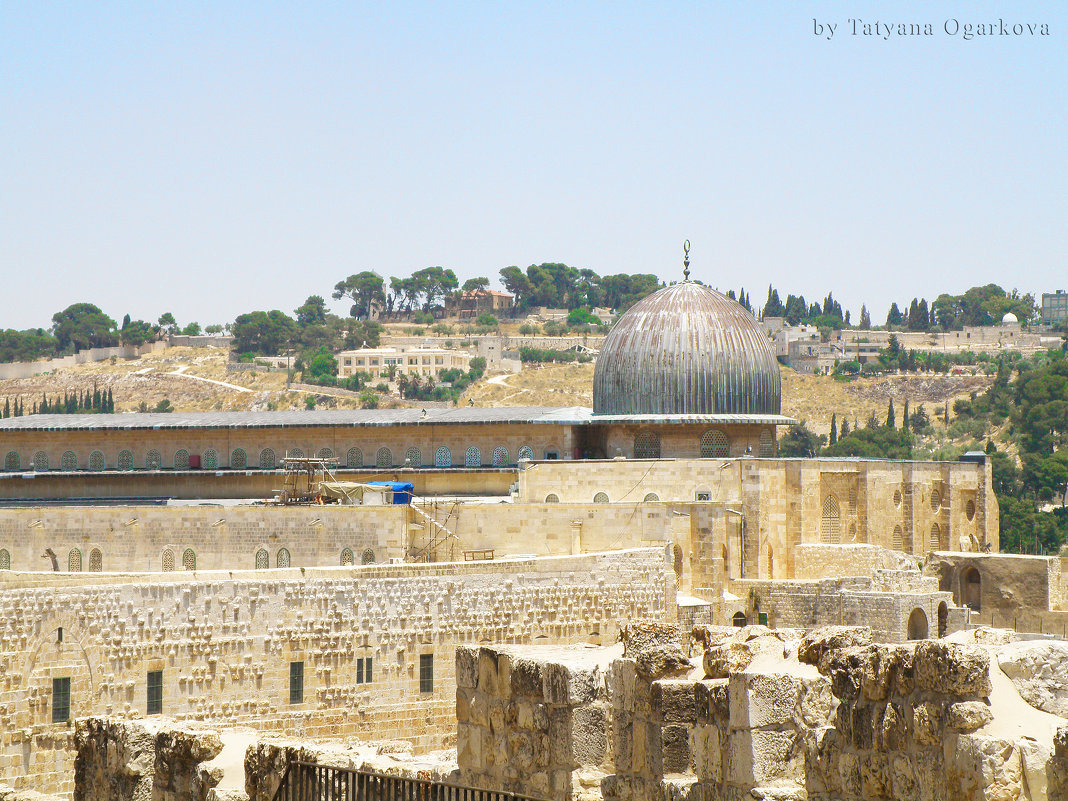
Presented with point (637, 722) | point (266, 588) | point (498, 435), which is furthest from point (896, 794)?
point (498, 435)

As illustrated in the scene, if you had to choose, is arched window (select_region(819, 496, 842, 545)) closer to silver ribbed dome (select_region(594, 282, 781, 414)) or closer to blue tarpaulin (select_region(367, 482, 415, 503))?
silver ribbed dome (select_region(594, 282, 781, 414))

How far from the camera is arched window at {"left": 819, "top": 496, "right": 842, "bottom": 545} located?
131ft

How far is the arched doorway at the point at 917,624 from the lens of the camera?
1425 inches

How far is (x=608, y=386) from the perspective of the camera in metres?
43.7

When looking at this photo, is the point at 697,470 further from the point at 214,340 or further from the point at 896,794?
the point at 214,340

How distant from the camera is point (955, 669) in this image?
1112 centimetres

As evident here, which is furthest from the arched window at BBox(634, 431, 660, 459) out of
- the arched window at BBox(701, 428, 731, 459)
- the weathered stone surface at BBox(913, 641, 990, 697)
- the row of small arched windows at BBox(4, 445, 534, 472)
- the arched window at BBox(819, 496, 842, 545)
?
the weathered stone surface at BBox(913, 641, 990, 697)

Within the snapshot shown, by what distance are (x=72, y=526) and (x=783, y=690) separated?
26.5m

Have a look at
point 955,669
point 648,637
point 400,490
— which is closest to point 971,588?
point 400,490

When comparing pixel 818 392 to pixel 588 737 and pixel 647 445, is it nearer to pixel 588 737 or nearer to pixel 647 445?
pixel 647 445

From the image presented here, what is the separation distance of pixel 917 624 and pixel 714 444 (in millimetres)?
8270

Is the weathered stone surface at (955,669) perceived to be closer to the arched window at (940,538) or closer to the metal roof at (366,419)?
the metal roof at (366,419)

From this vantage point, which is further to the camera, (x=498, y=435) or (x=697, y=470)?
(x=498, y=435)

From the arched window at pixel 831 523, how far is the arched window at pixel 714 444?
3.40m
